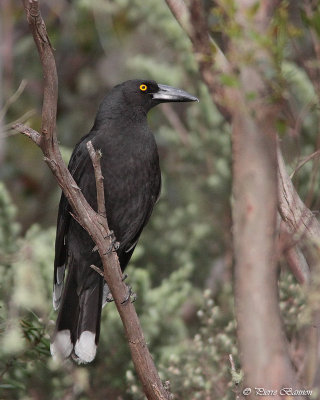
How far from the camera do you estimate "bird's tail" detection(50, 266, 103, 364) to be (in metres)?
4.11

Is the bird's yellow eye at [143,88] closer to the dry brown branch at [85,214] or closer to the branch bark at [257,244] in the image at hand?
the dry brown branch at [85,214]

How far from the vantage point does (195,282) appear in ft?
20.8

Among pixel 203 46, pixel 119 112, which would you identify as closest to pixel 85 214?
pixel 203 46

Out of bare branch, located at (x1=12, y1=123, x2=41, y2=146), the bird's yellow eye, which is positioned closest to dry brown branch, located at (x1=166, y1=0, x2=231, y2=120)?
bare branch, located at (x1=12, y1=123, x2=41, y2=146)

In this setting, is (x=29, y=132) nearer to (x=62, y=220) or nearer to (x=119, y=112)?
(x=62, y=220)

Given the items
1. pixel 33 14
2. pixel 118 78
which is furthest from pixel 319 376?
pixel 118 78

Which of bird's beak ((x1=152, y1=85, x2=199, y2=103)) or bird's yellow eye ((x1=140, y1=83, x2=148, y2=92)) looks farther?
bird's yellow eye ((x1=140, y1=83, x2=148, y2=92))

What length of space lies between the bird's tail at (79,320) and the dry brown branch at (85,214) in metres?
0.88

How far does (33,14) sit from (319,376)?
Answer: 143 cm

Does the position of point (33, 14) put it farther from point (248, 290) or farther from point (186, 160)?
point (186, 160)

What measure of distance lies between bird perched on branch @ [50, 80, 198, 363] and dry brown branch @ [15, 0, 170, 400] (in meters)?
0.93

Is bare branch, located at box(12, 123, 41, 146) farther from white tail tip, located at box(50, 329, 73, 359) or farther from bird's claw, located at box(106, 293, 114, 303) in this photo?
bird's claw, located at box(106, 293, 114, 303)

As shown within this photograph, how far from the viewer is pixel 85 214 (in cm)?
316

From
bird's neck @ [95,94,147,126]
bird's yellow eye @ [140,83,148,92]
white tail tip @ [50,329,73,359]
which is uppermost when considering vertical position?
bird's yellow eye @ [140,83,148,92]
